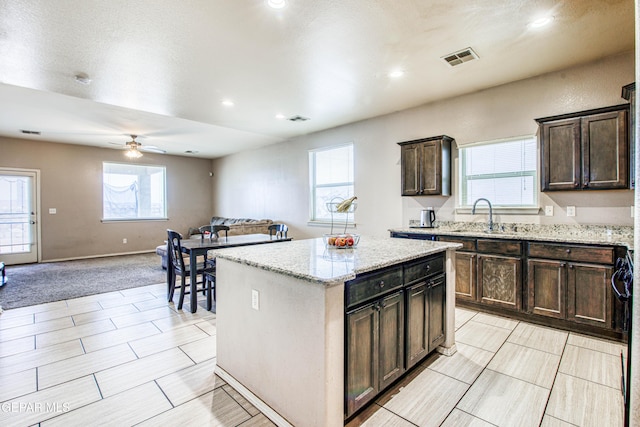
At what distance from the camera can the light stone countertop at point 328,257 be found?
1599 mm

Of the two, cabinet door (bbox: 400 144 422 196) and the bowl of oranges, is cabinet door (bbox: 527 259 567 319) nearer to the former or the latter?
cabinet door (bbox: 400 144 422 196)

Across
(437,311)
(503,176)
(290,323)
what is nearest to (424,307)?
(437,311)

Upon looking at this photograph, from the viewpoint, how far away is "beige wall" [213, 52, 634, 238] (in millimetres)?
3158

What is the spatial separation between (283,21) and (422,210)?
301cm

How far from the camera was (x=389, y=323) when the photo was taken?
196cm

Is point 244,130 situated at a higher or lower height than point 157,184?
higher

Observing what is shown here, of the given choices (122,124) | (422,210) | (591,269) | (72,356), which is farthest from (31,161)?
(591,269)

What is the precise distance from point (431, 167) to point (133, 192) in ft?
25.5

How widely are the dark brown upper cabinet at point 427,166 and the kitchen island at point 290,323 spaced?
1905 mm

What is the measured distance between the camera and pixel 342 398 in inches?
64.1

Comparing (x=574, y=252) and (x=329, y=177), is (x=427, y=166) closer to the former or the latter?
(x=574, y=252)

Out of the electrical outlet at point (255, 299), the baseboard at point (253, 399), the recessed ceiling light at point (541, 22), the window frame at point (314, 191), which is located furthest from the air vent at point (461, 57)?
the baseboard at point (253, 399)

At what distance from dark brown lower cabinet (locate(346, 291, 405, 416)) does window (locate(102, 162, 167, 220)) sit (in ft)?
27.4

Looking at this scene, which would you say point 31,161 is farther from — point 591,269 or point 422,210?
point 591,269
